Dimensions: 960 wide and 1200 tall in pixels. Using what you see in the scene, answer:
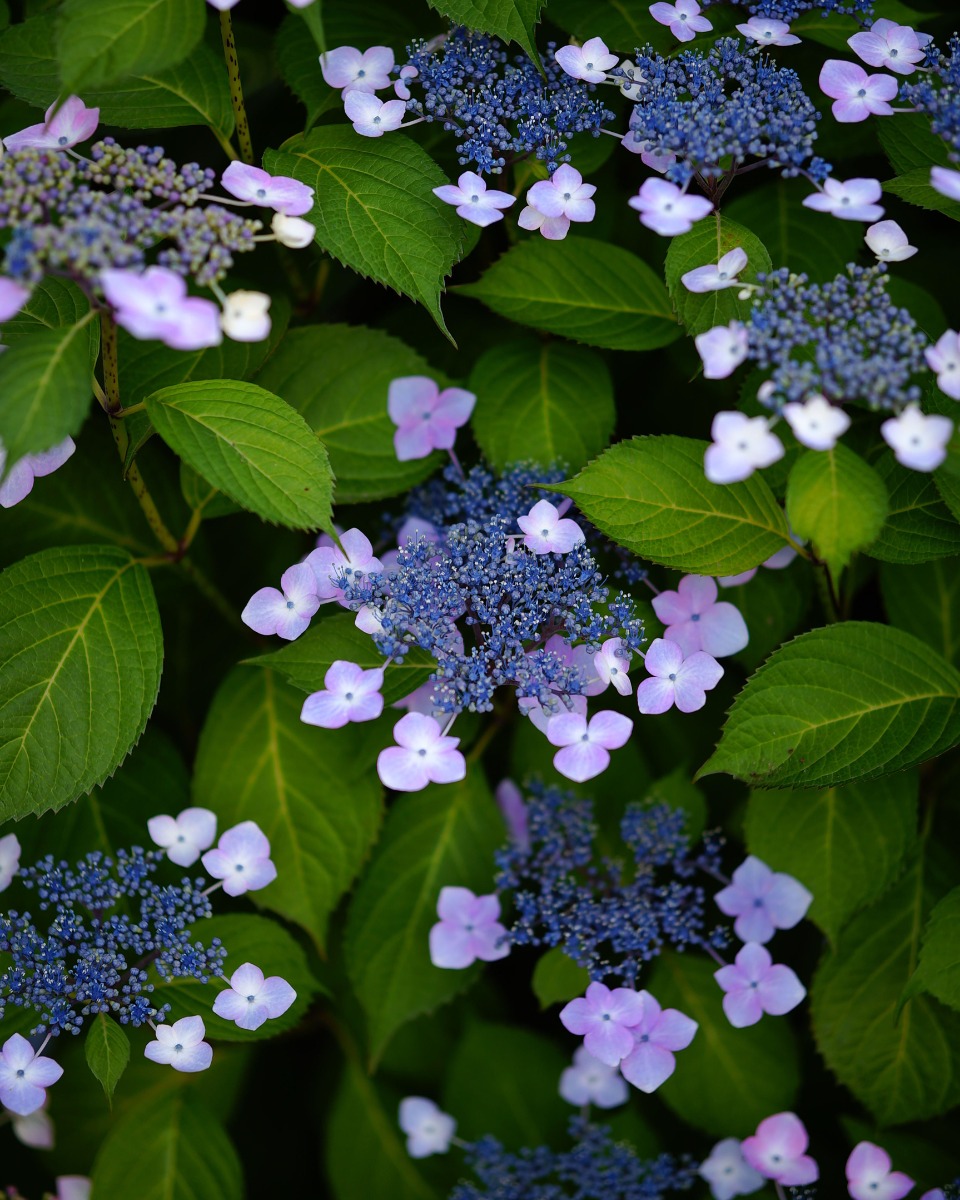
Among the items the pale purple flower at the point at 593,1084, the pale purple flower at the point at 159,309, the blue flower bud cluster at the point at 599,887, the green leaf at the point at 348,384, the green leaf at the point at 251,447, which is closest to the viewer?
the pale purple flower at the point at 159,309

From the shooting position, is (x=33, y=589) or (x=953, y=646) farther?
(x=953, y=646)

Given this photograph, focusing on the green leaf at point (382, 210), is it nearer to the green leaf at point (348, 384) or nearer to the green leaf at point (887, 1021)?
the green leaf at point (348, 384)

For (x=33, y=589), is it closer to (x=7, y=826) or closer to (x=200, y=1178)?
(x=7, y=826)

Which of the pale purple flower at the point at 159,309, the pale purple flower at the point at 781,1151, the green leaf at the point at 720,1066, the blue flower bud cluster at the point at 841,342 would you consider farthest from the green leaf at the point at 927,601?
the pale purple flower at the point at 159,309

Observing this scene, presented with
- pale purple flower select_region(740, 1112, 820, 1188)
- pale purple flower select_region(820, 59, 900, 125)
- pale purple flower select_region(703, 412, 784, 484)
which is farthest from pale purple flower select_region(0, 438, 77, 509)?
pale purple flower select_region(740, 1112, 820, 1188)

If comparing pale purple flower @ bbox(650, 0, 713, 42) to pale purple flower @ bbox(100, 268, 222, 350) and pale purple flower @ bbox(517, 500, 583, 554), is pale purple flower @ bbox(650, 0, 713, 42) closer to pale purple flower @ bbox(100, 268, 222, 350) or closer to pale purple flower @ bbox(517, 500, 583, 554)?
pale purple flower @ bbox(517, 500, 583, 554)

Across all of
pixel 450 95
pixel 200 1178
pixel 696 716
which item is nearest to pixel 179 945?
pixel 200 1178
